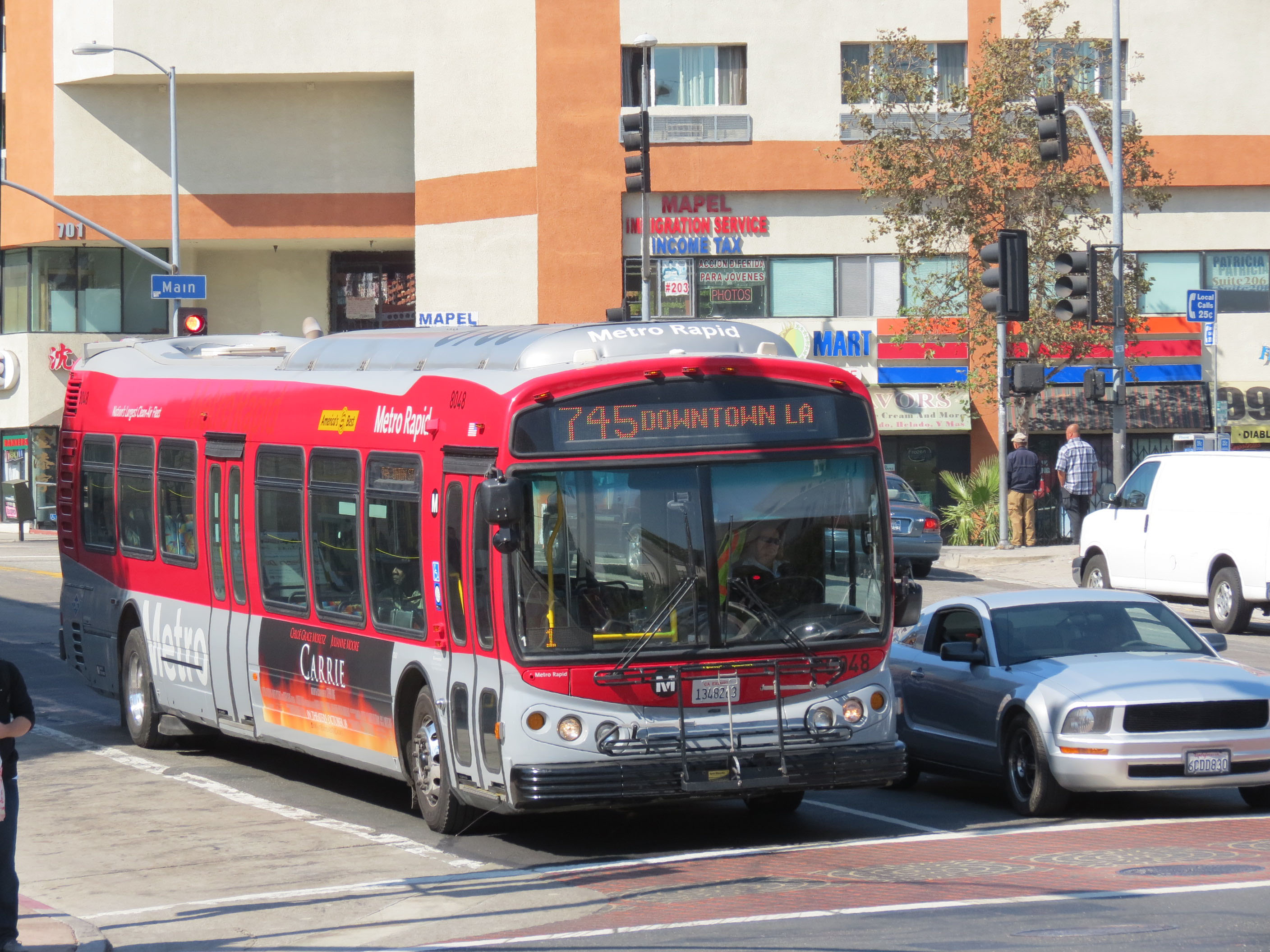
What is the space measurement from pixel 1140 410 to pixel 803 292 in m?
7.51

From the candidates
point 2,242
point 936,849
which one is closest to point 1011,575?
point 936,849

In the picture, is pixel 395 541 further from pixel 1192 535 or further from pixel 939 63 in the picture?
pixel 939 63

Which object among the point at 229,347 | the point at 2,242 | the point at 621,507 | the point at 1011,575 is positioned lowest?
the point at 1011,575

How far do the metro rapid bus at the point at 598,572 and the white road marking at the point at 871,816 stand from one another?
0.56 m


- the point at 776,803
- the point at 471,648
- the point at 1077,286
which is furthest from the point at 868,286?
the point at 471,648

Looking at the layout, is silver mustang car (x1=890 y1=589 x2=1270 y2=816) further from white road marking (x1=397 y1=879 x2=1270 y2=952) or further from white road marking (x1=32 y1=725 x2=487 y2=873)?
white road marking (x1=32 y1=725 x2=487 y2=873)

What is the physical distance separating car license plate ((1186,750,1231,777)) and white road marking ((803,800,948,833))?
1468 millimetres

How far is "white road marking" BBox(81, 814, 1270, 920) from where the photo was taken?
9.66 metres

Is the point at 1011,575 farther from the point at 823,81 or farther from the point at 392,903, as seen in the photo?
the point at 392,903

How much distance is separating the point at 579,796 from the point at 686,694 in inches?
31.8

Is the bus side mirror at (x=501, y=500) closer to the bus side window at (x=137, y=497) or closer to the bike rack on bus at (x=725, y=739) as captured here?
the bike rack on bus at (x=725, y=739)

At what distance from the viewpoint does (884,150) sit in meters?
36.5

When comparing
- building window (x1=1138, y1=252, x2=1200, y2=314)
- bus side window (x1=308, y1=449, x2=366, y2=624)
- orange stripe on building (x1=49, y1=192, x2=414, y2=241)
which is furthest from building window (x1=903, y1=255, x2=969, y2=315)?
bus side window (x1=308, y1=449, x2=366, y2=624)

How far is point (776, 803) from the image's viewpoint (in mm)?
11844
